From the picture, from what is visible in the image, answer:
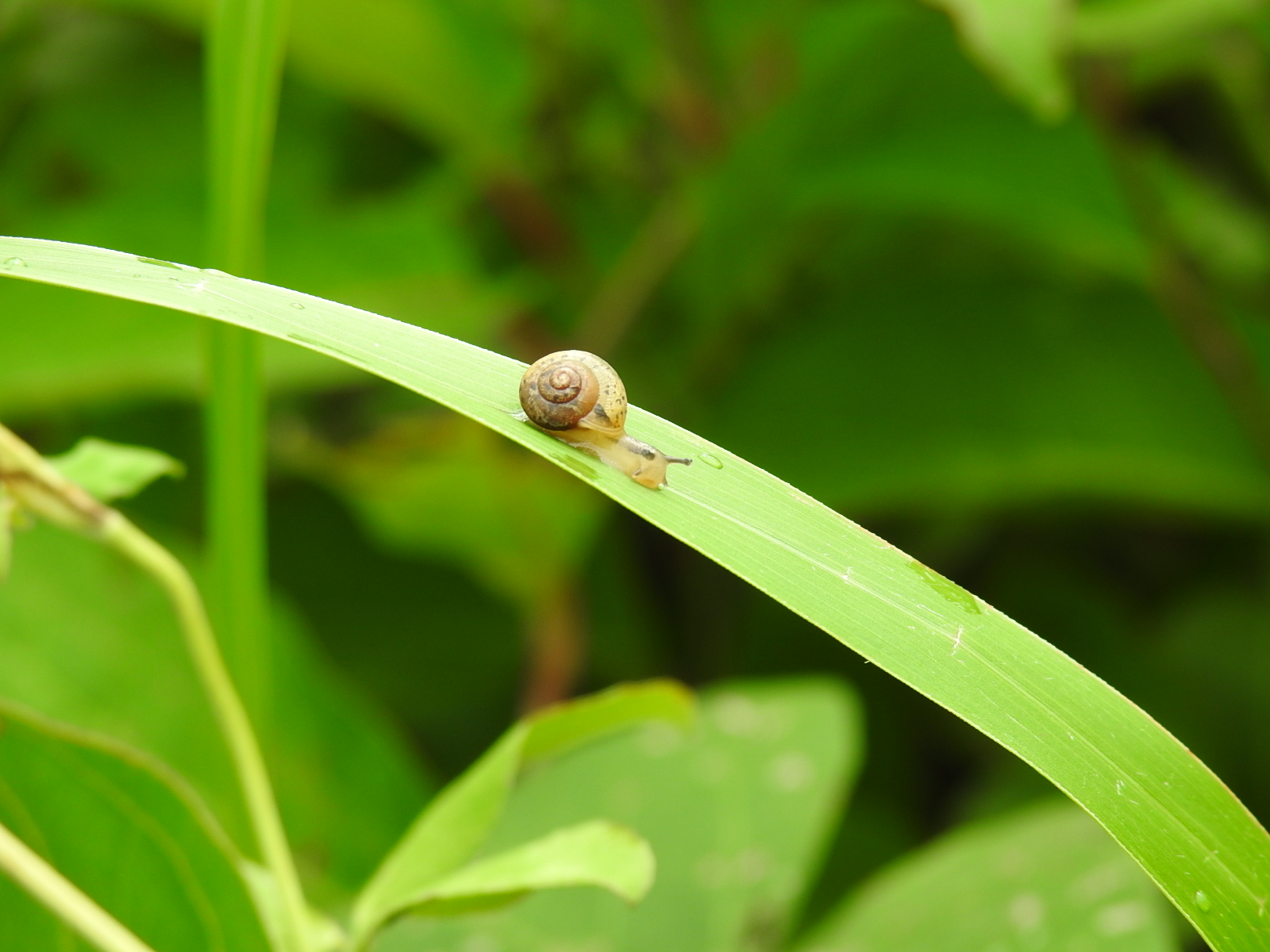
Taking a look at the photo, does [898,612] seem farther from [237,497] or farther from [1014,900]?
[1014,900]

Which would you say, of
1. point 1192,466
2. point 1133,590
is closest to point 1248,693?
point 1133,590

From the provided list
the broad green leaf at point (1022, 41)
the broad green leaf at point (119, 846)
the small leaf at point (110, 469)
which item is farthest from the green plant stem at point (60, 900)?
the broad green leaf at point (1022, 41)

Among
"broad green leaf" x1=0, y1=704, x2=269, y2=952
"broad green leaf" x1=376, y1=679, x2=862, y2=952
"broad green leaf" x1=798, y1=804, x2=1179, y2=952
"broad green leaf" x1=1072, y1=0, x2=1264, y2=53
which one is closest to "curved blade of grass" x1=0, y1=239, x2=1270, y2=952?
"broad green leaf" x1=0, y1=704, x2=269, y2=952

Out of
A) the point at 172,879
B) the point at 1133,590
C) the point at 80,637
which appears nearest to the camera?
the point at 172,879

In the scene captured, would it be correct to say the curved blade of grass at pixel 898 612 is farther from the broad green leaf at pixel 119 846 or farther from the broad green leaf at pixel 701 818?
the broad green leaf at pixel 701 818

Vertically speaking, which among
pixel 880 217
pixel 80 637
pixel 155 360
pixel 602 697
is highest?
pixel 880 217

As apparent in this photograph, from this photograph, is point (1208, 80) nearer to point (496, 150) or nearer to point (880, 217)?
point (880, 217)

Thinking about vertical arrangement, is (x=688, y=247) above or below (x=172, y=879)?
above

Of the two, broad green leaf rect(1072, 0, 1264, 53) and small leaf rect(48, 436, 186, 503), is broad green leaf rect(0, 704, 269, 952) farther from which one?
broad green leaf rect(1072, 0, 1264, 53)
